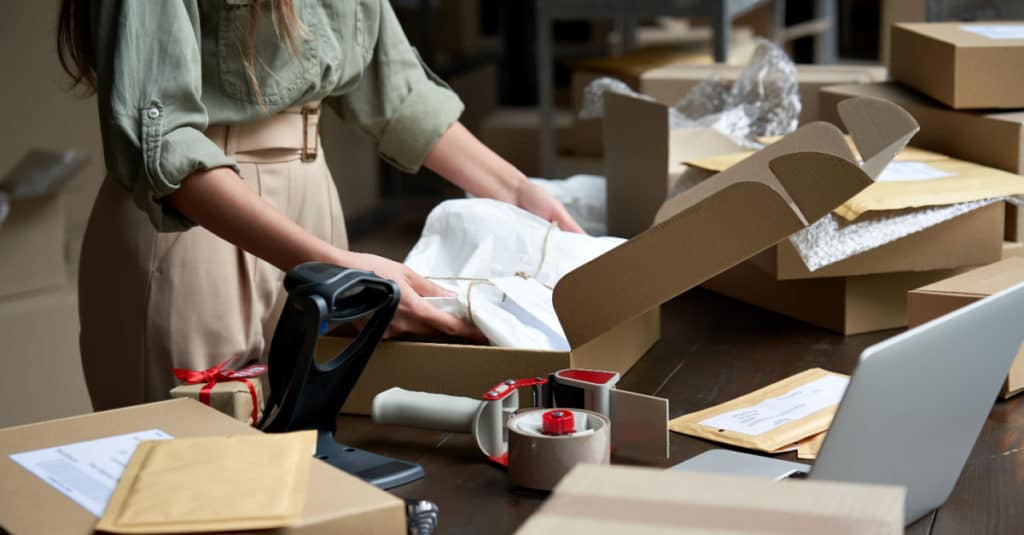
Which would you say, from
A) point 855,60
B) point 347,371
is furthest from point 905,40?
point 855,60

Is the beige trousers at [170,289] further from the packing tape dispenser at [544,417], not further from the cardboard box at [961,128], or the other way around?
the cardboard box at [961,128]

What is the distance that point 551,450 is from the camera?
0.96 metres

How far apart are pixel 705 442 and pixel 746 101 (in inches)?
42.6

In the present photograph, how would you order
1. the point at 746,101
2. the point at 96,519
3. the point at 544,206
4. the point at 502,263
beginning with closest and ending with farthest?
the point at 96,519
the point at 502,263
the point at 544,206
the point at 746,101

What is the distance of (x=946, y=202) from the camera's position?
4.76ft

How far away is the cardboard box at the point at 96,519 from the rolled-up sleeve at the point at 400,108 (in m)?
0.79

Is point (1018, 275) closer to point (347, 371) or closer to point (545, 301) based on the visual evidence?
point (545, 301)

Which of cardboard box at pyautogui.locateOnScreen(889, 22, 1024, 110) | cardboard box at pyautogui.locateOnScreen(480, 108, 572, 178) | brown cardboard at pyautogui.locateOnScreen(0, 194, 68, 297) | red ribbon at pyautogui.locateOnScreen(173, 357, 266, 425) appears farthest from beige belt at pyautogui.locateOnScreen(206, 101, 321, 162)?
cardboard box at pyautogui.locateOnScreen(480, 108, 572, 178)

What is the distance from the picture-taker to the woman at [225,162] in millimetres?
1279

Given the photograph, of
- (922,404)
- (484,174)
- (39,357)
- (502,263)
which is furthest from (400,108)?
(39,357)

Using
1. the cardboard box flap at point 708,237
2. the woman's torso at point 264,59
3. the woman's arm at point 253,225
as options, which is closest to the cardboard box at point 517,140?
the woman's torso at point 264,59

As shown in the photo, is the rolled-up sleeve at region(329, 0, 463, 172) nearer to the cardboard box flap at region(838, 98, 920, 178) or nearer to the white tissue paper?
the white tissue paper

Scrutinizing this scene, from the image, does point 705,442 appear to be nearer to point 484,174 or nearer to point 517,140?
point 484,174

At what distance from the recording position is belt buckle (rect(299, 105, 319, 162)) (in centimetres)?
155
